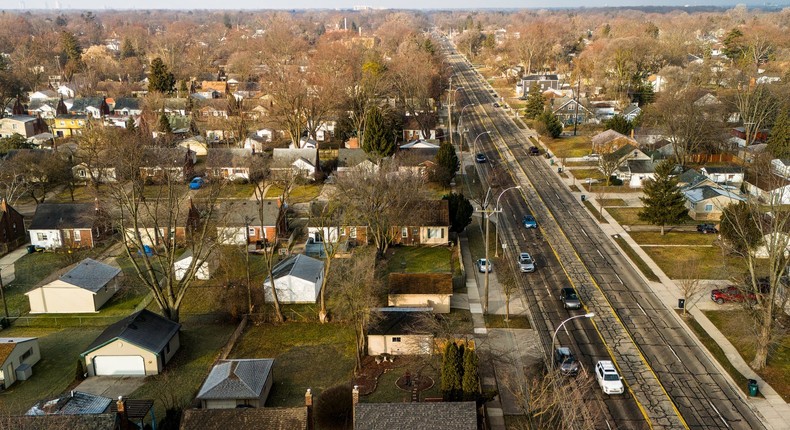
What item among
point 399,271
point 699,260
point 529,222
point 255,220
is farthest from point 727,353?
point 255,220

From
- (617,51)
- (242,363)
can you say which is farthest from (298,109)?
(617,51)

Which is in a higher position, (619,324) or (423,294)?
(423,294)

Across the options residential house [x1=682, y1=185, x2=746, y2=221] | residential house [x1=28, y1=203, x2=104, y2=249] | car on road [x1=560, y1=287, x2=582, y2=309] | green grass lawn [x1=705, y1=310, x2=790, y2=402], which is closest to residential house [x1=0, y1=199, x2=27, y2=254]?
residential house [x1=28, y1=203, x2=104, y2=249]

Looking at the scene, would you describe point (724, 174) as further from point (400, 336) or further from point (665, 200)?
point (400, 336)

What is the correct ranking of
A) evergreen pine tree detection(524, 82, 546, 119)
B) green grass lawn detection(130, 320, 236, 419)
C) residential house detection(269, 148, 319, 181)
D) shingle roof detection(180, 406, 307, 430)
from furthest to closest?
evergreen pine tree detection(524, 82, 546, 119) < residential house detection(269, 148, 319, 181) < green grass lawn detection(130, 320, 236, 419) < shingle roof detection(180, 406, 307, 430)

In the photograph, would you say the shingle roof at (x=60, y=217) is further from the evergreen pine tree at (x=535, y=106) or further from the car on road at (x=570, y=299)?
the evergreen pine tree at (x=535, y=106)

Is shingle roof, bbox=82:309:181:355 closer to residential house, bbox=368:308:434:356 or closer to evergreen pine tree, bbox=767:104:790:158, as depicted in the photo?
residential house, bbox=368:308:434:356
